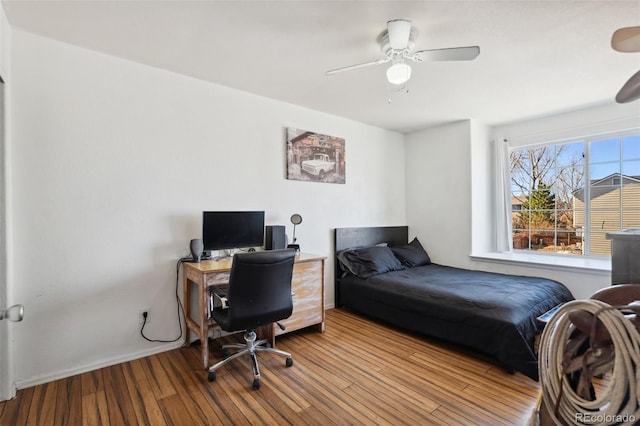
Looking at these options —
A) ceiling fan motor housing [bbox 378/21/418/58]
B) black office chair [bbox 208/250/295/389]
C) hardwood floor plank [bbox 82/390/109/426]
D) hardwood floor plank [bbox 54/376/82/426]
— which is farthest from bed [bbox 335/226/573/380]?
hardwood floor plank [bbox 54/376/82/426]

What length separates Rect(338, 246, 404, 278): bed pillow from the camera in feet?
11.7

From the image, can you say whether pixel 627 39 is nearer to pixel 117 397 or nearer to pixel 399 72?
pixel 399 72

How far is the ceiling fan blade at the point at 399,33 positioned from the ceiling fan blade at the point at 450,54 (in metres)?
0.12

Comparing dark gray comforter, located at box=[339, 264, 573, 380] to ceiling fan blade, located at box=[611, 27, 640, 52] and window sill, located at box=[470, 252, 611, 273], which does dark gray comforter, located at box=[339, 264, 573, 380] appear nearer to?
window sill, located at box=[470, 252, 611, 273]

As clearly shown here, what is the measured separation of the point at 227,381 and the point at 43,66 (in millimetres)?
2665

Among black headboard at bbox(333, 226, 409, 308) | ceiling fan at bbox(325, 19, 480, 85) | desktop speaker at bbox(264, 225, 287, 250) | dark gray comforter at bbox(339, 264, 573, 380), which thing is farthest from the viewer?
black headboard at bbox(333, 226, 409, 308)

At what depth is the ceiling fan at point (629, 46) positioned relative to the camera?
3.75 feet

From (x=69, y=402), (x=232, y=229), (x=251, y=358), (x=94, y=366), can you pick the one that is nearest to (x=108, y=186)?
(x=232, y=229)

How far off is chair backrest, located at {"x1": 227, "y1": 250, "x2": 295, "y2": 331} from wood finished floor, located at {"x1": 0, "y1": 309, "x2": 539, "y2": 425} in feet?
1.55

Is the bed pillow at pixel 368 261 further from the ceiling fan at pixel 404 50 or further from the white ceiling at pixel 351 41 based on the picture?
the ceiling fan at pixel 404 50

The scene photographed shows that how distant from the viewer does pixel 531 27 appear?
1967mm

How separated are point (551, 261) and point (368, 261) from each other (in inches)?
84.6

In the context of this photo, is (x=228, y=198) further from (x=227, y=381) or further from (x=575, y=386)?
(x=575, y=386)

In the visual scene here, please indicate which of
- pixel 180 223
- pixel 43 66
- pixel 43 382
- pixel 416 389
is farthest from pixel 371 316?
pixel 43 66
